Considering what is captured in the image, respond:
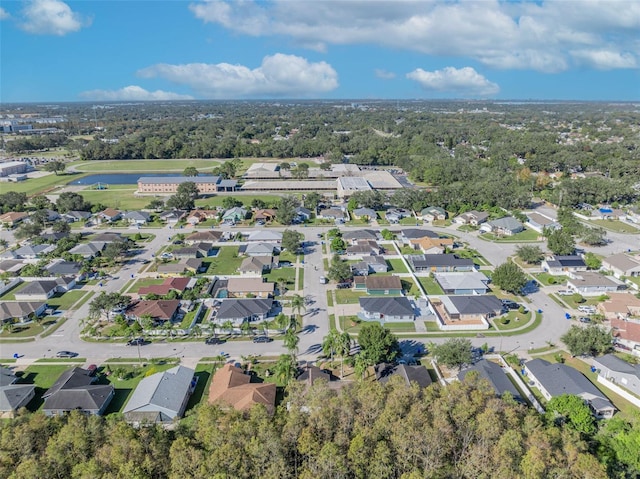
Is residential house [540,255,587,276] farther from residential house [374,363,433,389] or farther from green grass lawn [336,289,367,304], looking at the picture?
residential house [374,363,433,389]

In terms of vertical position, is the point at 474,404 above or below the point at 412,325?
above

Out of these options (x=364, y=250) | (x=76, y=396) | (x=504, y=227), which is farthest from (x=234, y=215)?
(x=76, y=396)

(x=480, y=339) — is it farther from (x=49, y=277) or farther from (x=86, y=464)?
(x=49, y=277)

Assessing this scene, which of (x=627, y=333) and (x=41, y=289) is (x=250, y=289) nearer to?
(x=41, y=289)

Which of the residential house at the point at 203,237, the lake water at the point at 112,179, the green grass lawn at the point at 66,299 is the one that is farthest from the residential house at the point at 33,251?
the lake water at the point at 112,179

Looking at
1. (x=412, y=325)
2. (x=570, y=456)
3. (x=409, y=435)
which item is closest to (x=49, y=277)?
(x=412, y=325)

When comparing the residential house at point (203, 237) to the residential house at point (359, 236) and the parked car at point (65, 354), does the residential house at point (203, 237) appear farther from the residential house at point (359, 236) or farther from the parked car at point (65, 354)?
the parked car at point (65, 354)
